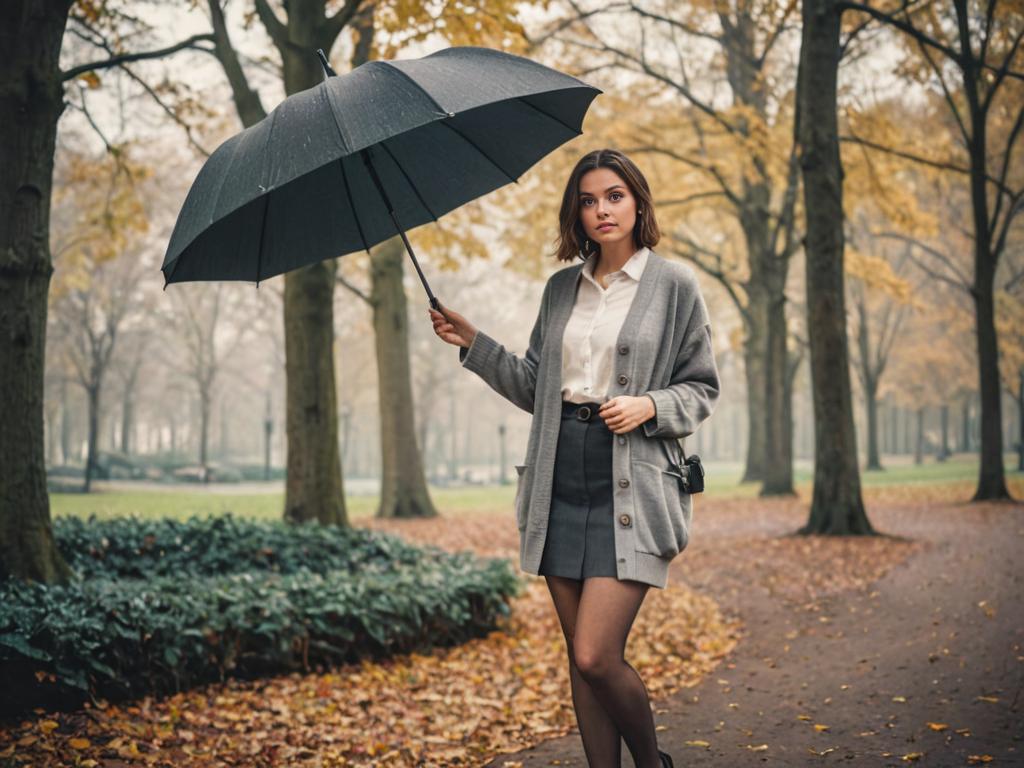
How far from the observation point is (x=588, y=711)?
289 cm

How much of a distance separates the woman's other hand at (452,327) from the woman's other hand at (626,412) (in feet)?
1.98

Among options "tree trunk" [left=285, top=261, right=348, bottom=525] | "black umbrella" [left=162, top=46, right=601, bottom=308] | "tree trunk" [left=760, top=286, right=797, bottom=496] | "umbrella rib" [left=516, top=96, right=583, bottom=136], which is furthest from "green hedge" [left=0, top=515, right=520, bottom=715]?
"tree trunk" [left=760, top=286, right=797, bottom=496]

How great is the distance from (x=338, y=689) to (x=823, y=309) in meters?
7.53

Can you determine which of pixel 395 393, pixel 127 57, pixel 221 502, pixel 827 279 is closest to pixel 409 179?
pixel 127 57

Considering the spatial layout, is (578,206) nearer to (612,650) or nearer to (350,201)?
(350,201)

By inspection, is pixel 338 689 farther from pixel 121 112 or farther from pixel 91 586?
pixel 121 112

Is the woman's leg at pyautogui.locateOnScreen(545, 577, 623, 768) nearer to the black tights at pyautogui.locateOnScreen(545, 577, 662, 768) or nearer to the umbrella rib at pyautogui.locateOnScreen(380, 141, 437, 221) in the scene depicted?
the black tights at pyautogui.locateOnScreen(545, 577, 662, 768)

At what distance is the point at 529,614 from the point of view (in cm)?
751

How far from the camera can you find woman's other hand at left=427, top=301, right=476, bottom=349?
9.84ft

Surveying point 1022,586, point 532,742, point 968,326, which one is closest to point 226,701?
point 532,742

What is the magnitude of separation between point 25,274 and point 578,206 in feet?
13.4

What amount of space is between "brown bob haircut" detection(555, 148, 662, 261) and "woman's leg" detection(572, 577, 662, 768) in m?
1.10

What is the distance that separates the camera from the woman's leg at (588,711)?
283 centimetres

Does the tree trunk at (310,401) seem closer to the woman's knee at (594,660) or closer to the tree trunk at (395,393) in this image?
the tree trunk at (395,393)
